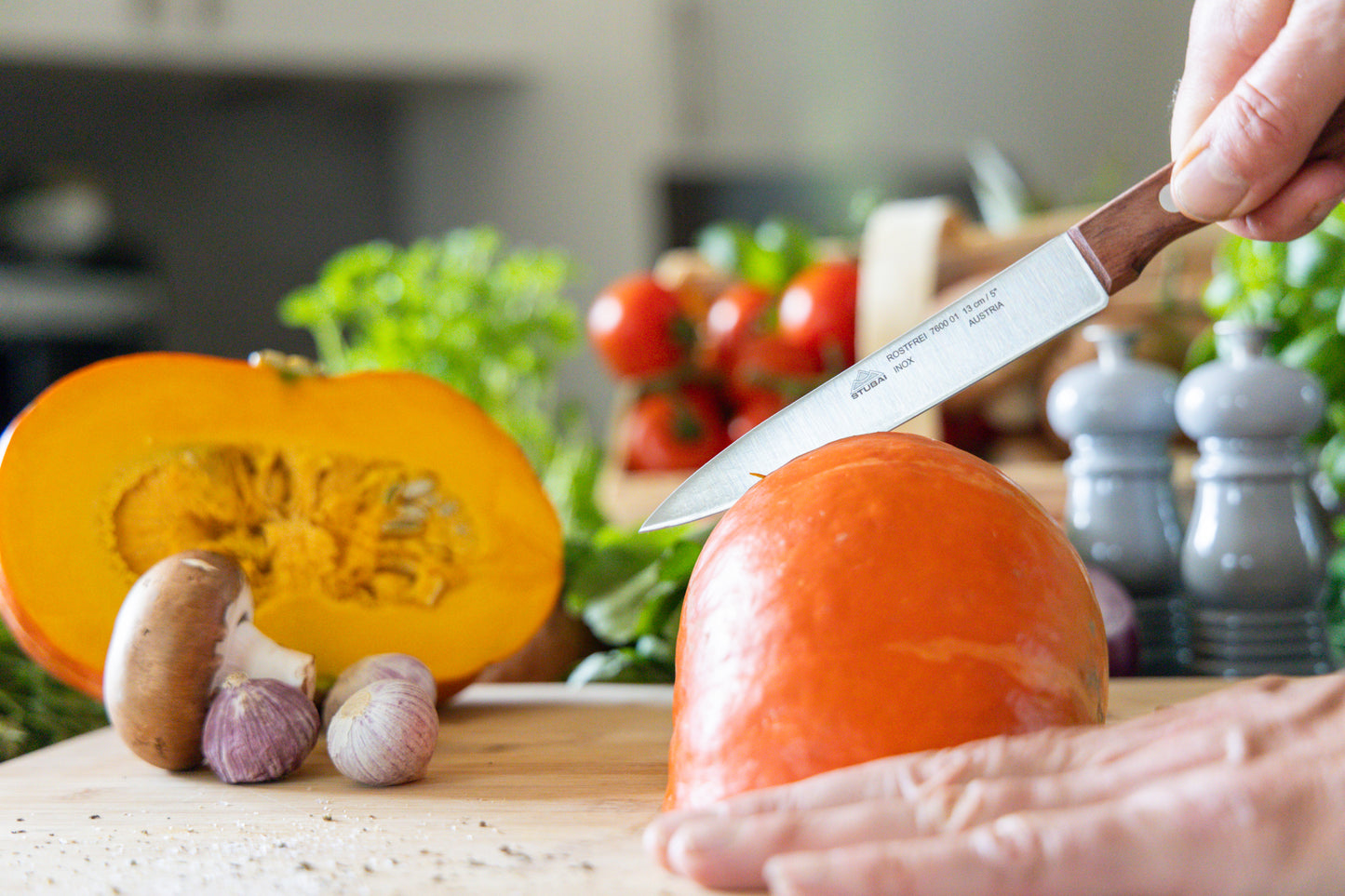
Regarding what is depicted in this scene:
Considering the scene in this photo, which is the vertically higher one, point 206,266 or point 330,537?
point 206,266

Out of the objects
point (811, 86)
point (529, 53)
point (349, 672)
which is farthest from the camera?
point (811, 86)

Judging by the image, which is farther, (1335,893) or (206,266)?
(206,266)

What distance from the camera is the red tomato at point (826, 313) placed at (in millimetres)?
1817

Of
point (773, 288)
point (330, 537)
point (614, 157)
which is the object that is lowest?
point (330, 537)

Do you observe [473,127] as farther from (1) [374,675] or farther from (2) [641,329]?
(1) [374,675]

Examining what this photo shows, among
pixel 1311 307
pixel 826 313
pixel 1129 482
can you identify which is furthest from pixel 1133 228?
pixel 826 313

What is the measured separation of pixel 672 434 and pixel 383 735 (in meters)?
1.19

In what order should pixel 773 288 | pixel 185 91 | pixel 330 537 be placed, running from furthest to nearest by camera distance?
1. pixel 185 91
2. pixel 773 288
3. pixel 330 537

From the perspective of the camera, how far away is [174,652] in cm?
79

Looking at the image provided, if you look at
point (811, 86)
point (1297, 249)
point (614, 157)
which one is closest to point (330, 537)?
point (1297, 249)

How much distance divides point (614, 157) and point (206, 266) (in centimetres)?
132

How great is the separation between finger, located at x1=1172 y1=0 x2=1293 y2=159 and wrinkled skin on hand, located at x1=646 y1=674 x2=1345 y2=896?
0.47 meters

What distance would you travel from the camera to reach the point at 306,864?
65cm

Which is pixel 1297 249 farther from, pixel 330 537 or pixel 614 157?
pixel 614 157
